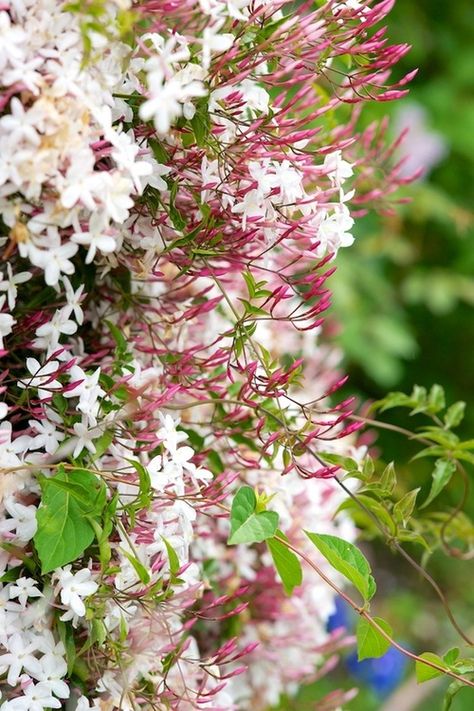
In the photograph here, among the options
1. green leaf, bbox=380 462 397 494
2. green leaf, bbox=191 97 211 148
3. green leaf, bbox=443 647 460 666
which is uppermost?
green leaf, bbox=191 97 211 148

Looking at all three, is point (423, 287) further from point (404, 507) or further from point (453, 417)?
point (404, 507)

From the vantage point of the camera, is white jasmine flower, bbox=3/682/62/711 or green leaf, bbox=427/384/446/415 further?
green leaf, bbox=427/384/446/415

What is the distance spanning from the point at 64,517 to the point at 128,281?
19cm

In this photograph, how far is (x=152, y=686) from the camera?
0.62 m

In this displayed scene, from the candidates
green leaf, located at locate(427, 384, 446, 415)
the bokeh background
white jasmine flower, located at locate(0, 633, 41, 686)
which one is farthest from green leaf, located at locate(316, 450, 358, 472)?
the bokeh background

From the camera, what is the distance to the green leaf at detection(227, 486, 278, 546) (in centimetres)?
56

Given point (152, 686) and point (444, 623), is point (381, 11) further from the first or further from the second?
point (444, 623)

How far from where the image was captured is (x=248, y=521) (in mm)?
574

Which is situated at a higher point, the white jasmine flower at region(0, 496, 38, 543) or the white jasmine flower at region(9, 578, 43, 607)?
the white jasmine flower at region(0, 496, 38, 543)

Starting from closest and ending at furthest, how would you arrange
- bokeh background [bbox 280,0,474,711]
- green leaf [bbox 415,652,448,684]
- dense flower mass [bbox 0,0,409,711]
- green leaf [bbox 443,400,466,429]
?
dense flower mass [bbox 0,0,409,711]
green leaf [bbox 415,652,448,684]
green leaf [bbox 443,400,466,429]
bokeh background [bbox 280,0,474,711]

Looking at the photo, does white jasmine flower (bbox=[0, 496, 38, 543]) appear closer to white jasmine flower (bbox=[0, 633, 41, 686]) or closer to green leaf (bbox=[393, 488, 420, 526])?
white jasmine flower (bbox=[0, 633, 41, 686])


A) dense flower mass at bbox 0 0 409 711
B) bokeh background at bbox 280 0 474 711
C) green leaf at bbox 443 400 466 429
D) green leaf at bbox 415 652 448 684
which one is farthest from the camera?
bokeh background at bbox 280 0 474 711

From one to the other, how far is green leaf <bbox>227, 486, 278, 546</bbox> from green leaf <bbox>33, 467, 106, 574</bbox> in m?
0.08

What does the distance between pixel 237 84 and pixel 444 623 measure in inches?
64.6
